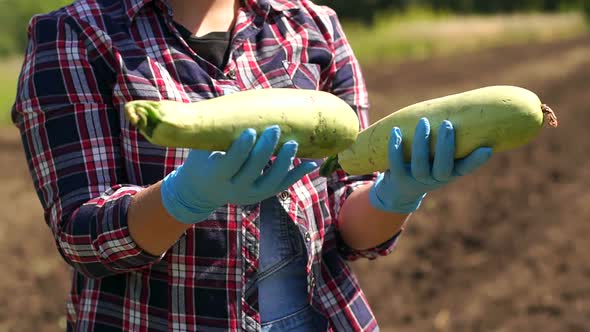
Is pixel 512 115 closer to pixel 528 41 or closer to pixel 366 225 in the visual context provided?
pixel 366 225

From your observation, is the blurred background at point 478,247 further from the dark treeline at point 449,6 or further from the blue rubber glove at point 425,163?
the dark treeline at point 449,6

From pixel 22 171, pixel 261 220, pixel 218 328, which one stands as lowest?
pixel 22 171

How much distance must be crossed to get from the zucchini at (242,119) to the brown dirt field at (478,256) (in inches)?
126

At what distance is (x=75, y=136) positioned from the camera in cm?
199

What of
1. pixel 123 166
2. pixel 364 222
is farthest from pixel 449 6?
pixel 123 166

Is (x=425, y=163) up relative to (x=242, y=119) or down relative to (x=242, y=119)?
down

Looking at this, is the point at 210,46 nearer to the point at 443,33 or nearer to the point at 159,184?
the point at 159,184

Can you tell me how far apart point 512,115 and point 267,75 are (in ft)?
2.03

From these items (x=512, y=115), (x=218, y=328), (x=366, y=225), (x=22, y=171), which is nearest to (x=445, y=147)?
(x=512, y=115)

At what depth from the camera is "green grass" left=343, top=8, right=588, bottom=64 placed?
15409mm

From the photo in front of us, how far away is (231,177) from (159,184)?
212mm

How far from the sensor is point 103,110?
2000 millimetres

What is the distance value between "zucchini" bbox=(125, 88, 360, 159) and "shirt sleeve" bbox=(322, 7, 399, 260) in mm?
472

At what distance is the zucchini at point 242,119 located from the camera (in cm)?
162
